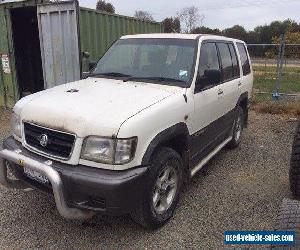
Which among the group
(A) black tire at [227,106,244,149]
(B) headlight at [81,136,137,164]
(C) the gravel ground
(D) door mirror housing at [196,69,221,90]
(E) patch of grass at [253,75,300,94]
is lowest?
(E) patch of grass at [253,75,300,94]

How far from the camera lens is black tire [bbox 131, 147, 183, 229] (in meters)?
3.23

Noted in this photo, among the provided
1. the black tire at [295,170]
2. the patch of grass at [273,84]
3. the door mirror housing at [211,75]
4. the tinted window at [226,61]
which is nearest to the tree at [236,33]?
the patch of grass at [273,84]

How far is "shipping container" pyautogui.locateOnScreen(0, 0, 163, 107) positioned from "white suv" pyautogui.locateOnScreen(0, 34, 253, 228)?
3.07 meters

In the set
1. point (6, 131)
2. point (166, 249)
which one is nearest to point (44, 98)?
point (166, 249)

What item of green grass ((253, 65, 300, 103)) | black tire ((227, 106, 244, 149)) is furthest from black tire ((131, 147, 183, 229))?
green grass ((253, 65, 300, 103))

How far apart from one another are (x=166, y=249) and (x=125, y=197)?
72cm

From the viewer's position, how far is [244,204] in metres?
4.15

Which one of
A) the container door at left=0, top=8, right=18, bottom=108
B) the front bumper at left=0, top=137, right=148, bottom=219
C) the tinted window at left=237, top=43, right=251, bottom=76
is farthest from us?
the container door at left=0, top=8, right=18, bottom=108

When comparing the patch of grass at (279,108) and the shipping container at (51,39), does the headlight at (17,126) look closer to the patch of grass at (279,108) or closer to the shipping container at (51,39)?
the shipping container at (51,39)

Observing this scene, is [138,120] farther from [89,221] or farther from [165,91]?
[89,221]

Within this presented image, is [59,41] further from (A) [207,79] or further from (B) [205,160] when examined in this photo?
(B) [205,160]

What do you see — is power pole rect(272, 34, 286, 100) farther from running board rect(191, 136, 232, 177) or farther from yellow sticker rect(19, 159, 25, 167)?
yellow sticker rect(19, 159, 25, 167)

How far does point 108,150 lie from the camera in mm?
2982

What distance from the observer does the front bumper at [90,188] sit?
115 inches
